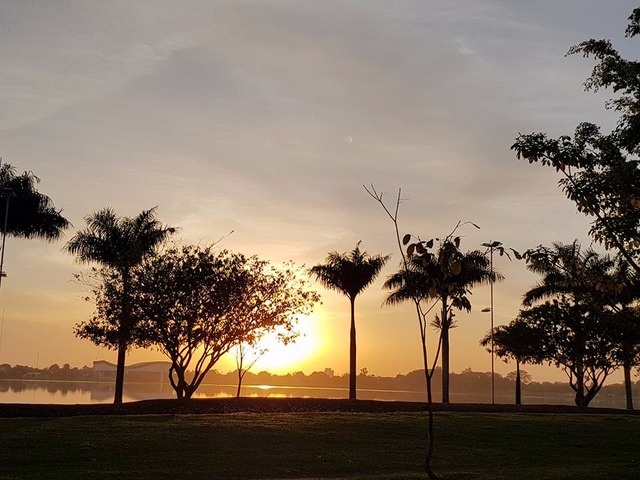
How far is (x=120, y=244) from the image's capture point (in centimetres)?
5375

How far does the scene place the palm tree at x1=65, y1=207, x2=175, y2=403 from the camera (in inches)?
2015

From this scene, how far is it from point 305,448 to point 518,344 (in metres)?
45.3

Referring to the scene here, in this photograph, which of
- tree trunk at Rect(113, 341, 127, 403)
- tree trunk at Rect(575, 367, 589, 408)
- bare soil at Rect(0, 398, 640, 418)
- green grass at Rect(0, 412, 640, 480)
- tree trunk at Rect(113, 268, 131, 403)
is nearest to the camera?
green grass at Rect(0, 412, 640, 480)

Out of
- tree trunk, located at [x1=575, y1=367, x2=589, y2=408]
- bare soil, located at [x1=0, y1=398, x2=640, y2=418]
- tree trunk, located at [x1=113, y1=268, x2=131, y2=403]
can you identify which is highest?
tree trunk, located at [x1=113, y1=268, x2=131, y2=403]

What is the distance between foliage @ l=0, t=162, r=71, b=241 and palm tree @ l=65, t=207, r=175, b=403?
120 inches

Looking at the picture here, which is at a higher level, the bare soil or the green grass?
the bare soil

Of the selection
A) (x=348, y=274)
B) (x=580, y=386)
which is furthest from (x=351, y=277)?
(x=580, y=386)

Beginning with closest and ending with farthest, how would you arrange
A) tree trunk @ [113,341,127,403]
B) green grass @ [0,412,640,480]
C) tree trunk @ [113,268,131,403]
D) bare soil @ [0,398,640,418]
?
1. green grass @ [0,412,640,480]
2. bare soil @ [0,398,640,418]
3. tree trunk @ [113,268,131,403]
4. tree trunk @ [113,341,127,403]

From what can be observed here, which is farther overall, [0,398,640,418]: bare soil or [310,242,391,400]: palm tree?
[310,242,391,400]: palm tree

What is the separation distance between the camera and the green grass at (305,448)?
22.0m

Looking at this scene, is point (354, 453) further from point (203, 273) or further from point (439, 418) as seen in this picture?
point (203, 273)

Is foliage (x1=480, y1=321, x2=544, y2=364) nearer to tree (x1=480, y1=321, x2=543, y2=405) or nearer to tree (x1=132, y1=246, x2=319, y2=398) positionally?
tree (x1=480, y1=321, x2=543, y2=405)

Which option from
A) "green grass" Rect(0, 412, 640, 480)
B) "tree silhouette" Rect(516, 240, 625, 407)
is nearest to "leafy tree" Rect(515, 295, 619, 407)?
"tree silhouette" Rect(516, 240, 625, 407)

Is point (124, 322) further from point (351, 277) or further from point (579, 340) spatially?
point (579, 340)
